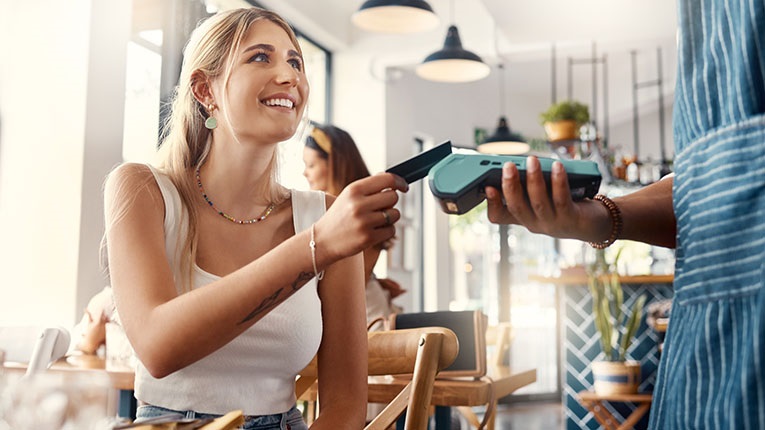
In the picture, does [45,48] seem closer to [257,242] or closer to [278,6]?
[278,6]

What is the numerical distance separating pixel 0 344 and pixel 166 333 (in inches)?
30.5

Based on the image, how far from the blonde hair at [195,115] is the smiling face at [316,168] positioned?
4.61ft

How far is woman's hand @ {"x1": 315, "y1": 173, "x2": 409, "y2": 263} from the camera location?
887 millimetres

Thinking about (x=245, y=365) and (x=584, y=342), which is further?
(x=584, y=342)

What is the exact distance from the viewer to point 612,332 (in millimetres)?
4648

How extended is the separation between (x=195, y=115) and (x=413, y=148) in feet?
21.4

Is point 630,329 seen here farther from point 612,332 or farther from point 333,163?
point 333,163

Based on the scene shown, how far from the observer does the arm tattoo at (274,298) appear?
100cm

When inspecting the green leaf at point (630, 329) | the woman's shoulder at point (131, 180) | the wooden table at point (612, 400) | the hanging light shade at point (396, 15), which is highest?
the hanging light shade at point (396, 15)

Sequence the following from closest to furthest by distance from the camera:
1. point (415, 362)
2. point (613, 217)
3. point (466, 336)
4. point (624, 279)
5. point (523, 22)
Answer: point (613, 217) → point (415, 362) → point (466, 336) → point (624, 279) → point (523, 22)

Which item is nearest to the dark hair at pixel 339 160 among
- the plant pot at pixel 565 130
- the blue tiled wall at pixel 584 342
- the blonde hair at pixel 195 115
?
the blonde hair at pixel 195 115

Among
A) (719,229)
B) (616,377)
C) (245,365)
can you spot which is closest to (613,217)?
(719,229)

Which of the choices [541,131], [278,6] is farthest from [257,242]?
[541,131]

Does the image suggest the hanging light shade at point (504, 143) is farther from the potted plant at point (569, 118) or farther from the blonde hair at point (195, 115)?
the blonde hair at point (195, 115)
